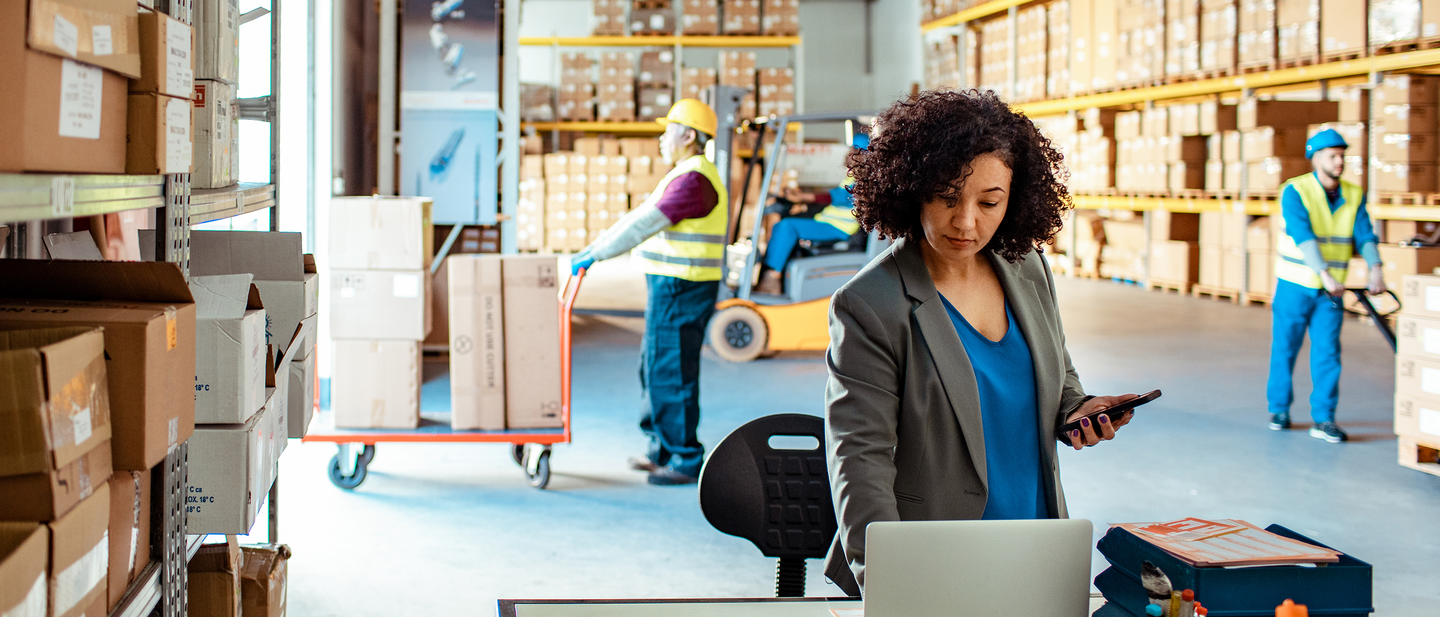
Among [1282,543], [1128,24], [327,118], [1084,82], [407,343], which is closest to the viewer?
[1282,543]

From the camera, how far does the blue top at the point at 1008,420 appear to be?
1.86m

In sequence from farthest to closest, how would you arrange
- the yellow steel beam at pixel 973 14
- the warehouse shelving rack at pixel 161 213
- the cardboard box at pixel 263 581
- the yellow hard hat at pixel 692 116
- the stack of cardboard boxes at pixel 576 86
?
1. the stack of cardboard boxes at pixel 576 86
2. the yellow steel beam at pixel 973 14
3. the yellow hard hat at pixel 692 116
4. the cardboard box at pixel 263 581
5. the warehouse shelving rack at pixel 161 213

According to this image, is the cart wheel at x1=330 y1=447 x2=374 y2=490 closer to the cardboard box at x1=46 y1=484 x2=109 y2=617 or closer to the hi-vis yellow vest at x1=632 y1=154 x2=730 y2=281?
the hi-vis yellow vest at x1=632 y1=154 x2=730 y2=281

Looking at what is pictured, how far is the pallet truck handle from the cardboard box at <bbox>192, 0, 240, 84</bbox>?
8.01 ft

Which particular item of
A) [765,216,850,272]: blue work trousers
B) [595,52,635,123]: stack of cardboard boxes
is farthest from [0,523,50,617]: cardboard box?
[595,52,635,123]: stack of cardboard boxes

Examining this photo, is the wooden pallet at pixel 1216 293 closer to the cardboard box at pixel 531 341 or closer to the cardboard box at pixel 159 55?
the cardboard box at pixel 531 341

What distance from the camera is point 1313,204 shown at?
5.93m

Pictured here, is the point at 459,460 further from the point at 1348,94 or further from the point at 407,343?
the point at 1348,94

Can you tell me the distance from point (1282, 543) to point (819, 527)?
0.96 metres

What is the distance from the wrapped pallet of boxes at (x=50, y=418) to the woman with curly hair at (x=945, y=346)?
1078mm

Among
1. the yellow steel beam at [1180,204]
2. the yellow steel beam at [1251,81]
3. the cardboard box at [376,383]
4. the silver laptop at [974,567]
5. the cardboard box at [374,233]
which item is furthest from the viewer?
the yellow steel beam at [1180,204]

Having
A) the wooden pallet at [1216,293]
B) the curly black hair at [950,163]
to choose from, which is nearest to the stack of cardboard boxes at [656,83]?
the wooden pallet at [1216,293]

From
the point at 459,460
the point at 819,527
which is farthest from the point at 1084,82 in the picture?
the point at 819,527

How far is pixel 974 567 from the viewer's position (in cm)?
143
